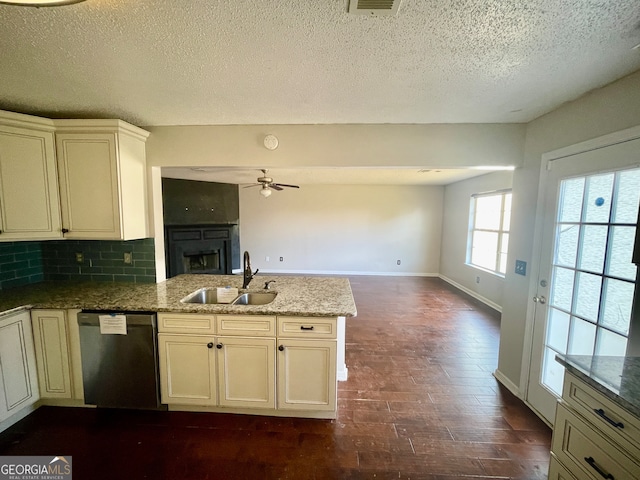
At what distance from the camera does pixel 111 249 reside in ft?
7.77

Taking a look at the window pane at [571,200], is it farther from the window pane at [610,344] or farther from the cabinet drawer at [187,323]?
the cabinet drawer at [187,323]

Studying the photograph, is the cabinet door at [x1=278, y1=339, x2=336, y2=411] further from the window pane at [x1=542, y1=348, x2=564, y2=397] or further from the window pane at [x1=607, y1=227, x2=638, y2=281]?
the window pane at [x1=607, y1=227, x2=638, y2=281]

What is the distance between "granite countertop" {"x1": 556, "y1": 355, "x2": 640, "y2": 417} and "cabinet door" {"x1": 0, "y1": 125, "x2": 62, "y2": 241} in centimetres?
347

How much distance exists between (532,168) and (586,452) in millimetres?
1920

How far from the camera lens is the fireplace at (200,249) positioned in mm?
4793

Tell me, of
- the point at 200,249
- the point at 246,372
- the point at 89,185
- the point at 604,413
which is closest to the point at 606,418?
the point at 604,413

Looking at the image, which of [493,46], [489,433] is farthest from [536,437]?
[493,46]

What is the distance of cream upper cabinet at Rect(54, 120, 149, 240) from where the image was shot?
1948 millimetres

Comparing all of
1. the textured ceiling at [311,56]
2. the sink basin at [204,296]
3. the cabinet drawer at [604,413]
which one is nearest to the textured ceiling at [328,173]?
the textured ceiling at [311,56]

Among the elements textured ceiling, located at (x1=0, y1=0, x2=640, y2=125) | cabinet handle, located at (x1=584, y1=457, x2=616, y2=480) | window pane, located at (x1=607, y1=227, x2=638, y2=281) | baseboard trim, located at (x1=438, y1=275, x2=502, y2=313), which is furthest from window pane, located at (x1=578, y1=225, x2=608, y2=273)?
baseboard trim, located at (x1=438, y1=275, x2=502, y2=313)

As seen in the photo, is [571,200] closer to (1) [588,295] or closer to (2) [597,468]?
(1) [588,295]

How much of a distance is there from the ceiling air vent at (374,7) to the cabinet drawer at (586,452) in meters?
1.82

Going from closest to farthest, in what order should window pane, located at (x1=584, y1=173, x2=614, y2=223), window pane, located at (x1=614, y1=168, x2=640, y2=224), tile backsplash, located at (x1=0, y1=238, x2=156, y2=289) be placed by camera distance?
window pane, located at (x1=614, y1=168, x2=640, y2=224) → window pane, located at (x1=584, y1=173, x2=614, y2=223) → tile backsplash, located at (x1=0, y1=238, x2=156, y2=289)

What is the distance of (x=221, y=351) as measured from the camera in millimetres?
1825
